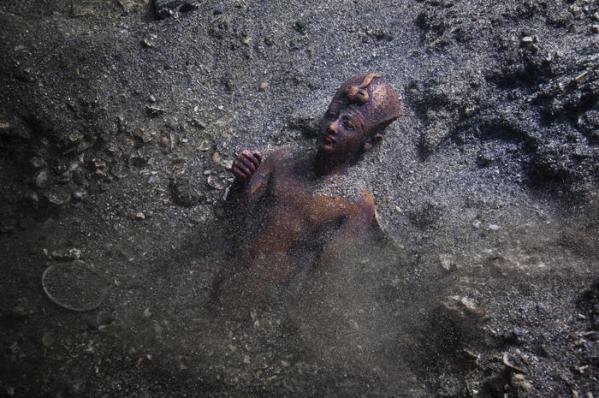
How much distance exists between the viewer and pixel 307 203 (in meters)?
3.05

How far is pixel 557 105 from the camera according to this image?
11.5 feet

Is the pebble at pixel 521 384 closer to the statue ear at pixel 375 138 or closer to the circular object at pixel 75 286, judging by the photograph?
the statue ear at pixel 375 138

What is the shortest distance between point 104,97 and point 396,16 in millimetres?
2952

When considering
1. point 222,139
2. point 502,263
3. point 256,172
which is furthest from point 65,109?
point 502,263

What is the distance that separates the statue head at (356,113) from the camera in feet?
9.45

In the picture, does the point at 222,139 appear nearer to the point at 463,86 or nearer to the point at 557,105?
the point at 463,86

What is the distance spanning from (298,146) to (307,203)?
75 cm

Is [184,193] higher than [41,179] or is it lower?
higher

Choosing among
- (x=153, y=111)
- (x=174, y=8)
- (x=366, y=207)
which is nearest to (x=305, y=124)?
(x=366, y=207)

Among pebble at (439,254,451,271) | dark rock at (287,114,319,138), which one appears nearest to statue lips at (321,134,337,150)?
dark rock at (287,114,319,138)

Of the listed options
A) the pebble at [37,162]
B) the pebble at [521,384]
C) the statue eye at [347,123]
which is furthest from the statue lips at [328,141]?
the pebble at [37,162]

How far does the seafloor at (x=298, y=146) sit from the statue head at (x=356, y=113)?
0.60m

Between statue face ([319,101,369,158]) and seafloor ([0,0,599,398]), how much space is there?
633 millimetres

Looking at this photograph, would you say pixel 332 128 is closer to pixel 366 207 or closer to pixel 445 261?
pixel 366 207
